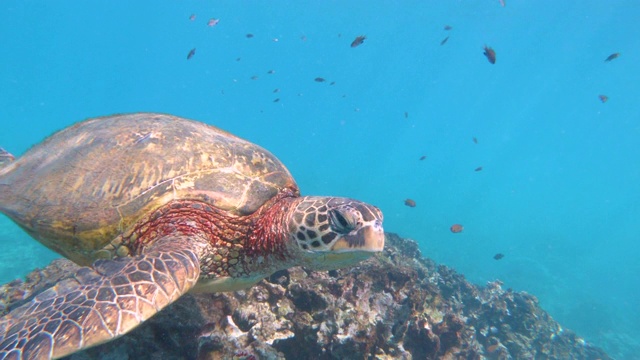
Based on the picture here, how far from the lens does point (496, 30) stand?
6184 centimetres

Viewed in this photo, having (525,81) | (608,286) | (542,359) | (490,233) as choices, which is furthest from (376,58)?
(542,359)

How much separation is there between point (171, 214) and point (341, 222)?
1.58m

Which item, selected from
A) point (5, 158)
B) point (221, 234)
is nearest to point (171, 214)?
point (221, 234)

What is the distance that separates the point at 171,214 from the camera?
119 inches

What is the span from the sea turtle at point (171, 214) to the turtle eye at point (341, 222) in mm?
11

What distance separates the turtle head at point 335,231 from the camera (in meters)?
2.68

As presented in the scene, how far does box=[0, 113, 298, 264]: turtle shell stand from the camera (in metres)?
2.95

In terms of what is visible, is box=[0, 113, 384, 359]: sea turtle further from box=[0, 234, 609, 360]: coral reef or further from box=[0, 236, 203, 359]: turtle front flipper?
box=[0, 234, 609, 360]: coral reef

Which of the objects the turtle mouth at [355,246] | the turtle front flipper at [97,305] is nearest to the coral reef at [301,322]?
the turtle front flipper at [97,305]

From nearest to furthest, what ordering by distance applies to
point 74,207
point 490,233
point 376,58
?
point 74,207 < point 490,233 < point 376,58

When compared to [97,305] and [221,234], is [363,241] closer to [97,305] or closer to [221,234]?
[221,234]

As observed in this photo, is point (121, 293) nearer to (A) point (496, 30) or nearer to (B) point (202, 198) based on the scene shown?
(B) point (202, 198)

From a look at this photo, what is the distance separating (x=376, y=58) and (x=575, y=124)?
7190 cm

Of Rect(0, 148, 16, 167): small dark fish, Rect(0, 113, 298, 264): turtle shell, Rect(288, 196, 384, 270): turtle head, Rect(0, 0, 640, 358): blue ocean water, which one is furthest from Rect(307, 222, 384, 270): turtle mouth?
Rect(0, 0, 640, 358): blue ocean water
